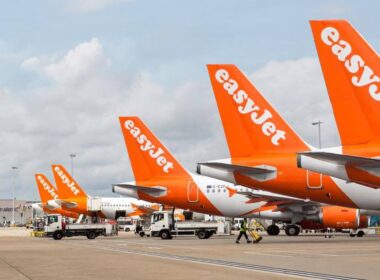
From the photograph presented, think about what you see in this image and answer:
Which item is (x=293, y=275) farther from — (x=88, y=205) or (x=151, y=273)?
(x=88, y=205)

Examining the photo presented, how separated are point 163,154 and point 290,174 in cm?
2087

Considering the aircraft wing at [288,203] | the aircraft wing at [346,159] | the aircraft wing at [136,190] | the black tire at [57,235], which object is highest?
the aircraft wing at [136,190]

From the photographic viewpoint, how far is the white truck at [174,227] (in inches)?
2501

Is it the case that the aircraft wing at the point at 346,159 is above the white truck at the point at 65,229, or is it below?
above

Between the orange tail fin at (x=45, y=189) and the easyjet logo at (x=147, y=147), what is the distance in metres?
53.5

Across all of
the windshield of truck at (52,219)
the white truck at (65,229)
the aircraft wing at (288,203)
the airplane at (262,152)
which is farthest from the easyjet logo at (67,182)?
the airplane at (262,152)

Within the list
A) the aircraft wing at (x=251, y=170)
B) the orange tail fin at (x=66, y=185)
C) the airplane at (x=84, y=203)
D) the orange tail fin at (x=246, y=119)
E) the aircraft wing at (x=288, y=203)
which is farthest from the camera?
the orange tail fin at (x=66, y=185)

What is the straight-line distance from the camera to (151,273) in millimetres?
22453

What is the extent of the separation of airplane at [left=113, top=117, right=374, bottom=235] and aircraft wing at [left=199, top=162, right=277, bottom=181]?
1488 centimetres

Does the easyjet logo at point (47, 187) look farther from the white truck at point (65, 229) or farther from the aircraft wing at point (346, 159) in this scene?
the aircraft wing at point (346, 159)

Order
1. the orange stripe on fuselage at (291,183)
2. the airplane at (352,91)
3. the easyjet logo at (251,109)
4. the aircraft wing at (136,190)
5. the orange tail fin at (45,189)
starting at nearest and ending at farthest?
the airplane at (352,91) < the orange stripe on fuselage at (291,183) < the easyjet logo at (251,109) < the aircraft wing at (136,190) < the orange tail fin at (45,189)

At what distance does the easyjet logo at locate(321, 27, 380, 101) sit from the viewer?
28.6m

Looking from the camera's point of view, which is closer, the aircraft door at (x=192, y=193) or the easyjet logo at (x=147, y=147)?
the aircraft door at (x=192, y=193)

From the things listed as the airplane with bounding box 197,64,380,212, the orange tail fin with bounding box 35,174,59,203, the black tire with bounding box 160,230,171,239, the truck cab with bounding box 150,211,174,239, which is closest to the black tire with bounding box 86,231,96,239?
the truck cab with bounding box 150,211,174,239
